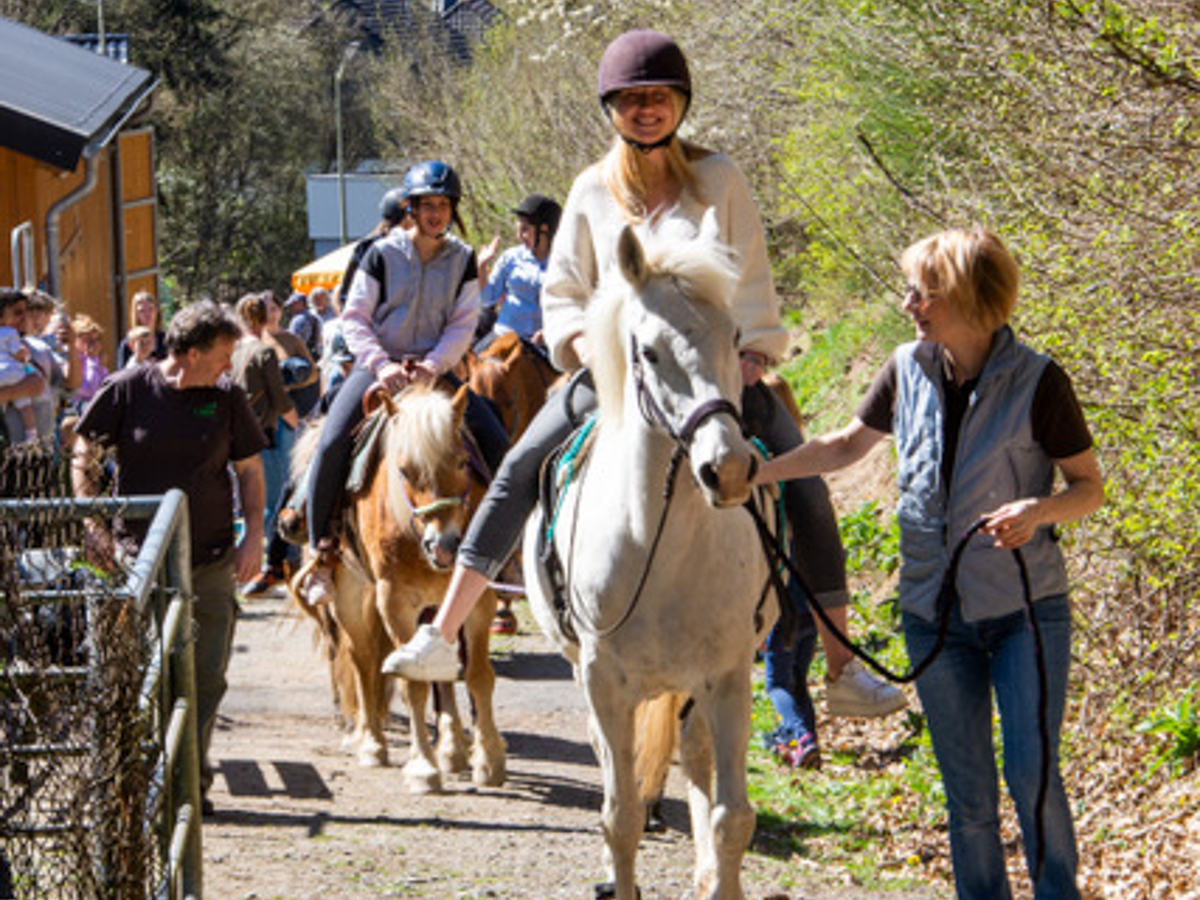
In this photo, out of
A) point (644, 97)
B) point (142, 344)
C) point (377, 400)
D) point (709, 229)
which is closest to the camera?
point (709, 229)

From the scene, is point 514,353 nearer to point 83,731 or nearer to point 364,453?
point 364,453

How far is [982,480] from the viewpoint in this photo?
5812mm

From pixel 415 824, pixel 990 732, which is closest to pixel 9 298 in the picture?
pixel 415 824

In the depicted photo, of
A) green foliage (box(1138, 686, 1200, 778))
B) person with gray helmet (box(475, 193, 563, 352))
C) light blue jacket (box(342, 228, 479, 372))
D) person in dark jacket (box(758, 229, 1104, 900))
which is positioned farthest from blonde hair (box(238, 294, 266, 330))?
person in dark jacket (box(758, 229, 1104, 900))

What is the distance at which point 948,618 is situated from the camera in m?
5.84

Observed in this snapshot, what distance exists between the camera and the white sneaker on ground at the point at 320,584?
10.4 metres

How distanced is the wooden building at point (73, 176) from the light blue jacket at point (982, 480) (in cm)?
1335

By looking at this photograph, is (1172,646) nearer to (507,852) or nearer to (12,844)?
(507,852)

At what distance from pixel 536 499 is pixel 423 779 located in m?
2.58

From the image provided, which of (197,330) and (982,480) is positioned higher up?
(197,330)

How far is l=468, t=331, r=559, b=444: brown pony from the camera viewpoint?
45.1ft

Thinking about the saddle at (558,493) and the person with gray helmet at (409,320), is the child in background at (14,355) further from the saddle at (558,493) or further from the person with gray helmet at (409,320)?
the saddle at (558,493)

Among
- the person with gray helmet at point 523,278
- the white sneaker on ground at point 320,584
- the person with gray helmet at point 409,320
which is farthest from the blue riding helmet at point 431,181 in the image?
the person with gray helmet at point 523,278

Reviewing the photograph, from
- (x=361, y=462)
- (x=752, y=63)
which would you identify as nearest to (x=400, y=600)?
(x=361, y=462)
